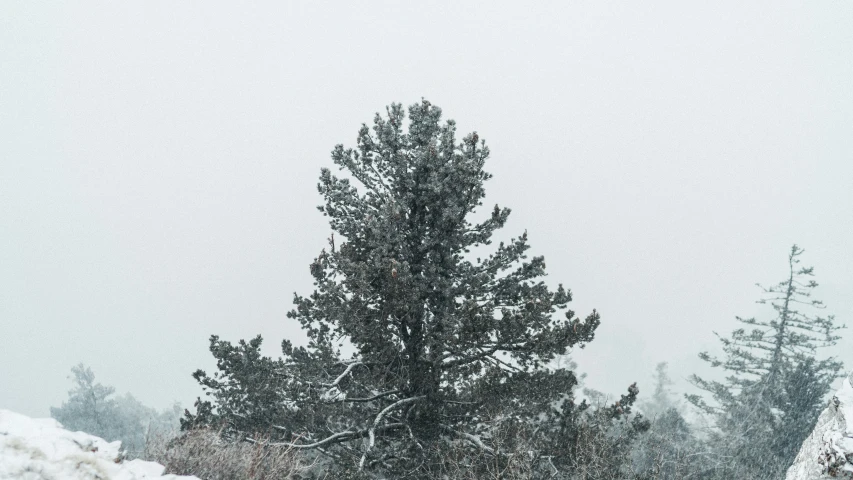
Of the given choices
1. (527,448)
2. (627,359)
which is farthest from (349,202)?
(627,359)

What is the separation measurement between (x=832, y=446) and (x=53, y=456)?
7.69m

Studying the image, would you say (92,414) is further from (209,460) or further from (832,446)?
(832,446)

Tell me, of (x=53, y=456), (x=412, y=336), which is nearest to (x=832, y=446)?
(x=412, y=336)

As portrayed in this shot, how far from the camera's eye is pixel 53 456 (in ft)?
15.2

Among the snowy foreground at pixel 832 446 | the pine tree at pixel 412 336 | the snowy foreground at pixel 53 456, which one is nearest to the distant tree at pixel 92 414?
the pine tree at pixel 412 336

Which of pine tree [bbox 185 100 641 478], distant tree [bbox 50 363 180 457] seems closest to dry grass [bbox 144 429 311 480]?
pine tree [bbox 185 100 641 478]

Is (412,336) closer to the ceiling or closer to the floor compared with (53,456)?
closer to the ceiling

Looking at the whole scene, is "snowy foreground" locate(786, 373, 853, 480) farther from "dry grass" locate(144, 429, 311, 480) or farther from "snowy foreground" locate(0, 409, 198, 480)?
"snowy foreground" locate(0, 409, 198, 480)

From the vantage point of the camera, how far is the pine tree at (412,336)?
8.91 metres

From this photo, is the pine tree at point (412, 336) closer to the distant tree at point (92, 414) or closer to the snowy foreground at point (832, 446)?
the snowy foreground at point (832, 446)

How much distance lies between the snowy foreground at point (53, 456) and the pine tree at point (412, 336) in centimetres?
400

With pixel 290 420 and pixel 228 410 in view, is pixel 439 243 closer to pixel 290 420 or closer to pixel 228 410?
pixel 290 420

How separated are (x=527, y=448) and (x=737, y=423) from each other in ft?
66.4

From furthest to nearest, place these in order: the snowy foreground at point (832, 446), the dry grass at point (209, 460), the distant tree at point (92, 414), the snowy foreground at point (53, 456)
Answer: the distant tree at point (92, 414) < the dry grass at point (209, 460) < the snowy foreground at point (832, 446) < the snowy foreground at point (53, 456)
